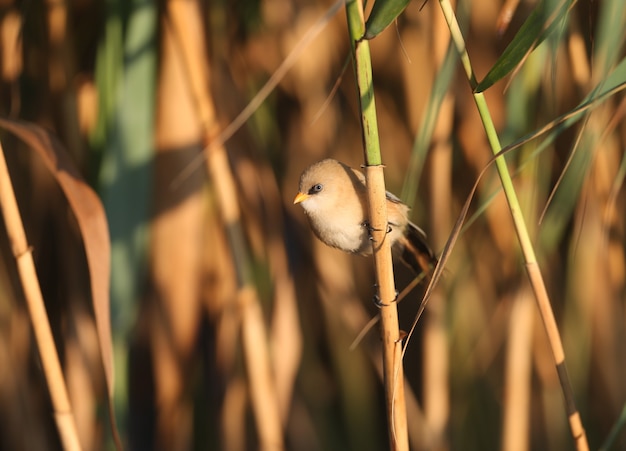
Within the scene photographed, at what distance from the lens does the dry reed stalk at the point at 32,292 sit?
91cm

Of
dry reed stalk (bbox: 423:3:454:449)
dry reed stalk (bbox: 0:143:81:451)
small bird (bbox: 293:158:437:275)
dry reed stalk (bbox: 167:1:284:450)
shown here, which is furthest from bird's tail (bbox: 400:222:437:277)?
dry reed stalk (bbox: 0:143:81:451)

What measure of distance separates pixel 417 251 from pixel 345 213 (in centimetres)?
14

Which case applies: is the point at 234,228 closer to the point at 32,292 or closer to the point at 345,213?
the point at 345,213

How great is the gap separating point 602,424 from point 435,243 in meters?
0.70

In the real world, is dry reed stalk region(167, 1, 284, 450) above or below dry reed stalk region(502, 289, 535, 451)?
above

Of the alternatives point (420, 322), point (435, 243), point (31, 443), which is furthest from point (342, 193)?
point (31, 443)

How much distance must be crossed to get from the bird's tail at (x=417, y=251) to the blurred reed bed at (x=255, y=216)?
0.09 meters

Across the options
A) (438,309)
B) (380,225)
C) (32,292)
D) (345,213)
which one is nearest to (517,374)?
(438,309)

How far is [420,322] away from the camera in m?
1.84

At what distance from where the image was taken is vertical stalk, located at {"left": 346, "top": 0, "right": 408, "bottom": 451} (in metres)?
0.69

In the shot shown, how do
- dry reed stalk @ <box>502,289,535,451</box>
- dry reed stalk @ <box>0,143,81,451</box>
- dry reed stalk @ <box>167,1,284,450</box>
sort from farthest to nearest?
dry reed stalk @ <box>502,289,535,451</box>, dry reed stalk @ <box>167,1,284,450</box>, dry reed stalk @ <box>0,143,81,451</box>

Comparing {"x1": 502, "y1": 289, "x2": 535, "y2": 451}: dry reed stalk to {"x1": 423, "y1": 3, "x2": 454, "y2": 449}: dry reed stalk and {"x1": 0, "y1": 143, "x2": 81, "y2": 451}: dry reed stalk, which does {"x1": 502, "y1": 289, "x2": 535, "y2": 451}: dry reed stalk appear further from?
{"x1": 0, "y1": 143, "x2": 81, "y2": 451}: dry reed stalk

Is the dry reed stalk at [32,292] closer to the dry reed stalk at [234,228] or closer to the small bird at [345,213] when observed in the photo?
the dry reed stalk at [234,228]

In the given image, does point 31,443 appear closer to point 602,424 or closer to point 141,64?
point 141,64
